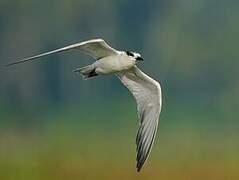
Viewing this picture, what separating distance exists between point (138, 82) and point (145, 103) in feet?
0.29

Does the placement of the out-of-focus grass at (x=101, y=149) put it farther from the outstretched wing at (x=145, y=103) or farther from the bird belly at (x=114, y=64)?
the bird belly at (x=114, y=64)

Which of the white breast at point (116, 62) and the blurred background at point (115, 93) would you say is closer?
the white breast at point (116, 62)

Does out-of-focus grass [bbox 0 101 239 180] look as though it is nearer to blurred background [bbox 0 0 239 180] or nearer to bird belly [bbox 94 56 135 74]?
blurred background [bbox 0 0 239 180]

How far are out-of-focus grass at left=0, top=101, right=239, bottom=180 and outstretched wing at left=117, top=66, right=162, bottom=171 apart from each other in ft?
0.89

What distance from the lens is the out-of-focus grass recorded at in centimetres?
A: 318

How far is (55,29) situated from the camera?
3.23m

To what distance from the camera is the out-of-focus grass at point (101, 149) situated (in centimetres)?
318

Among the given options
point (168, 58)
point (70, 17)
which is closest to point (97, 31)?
point (70, 17)

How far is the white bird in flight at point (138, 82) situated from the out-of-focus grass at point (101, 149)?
0.20m

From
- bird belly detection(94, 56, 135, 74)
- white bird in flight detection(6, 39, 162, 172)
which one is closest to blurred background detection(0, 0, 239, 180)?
white bird in flight detection(6, 39, 162, 172)

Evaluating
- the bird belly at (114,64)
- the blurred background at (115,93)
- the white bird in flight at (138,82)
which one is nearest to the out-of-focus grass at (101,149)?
the blurred background at (115,93)

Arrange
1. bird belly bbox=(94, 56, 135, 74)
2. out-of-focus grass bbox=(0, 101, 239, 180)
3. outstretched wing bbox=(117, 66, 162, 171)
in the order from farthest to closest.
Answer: out-of-focus grass bbox=(0, 101, 239, 180)
outstretched wing bbox=(117, 66, 162, 171)
bird belly bbox=(94, 56, 135, 74)

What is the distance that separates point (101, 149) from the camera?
3.19 m

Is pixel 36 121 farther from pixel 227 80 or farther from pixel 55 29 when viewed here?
pixel 227 80
